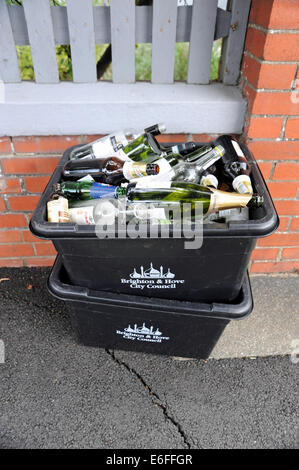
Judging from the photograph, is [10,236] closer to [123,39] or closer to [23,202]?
[23,202]

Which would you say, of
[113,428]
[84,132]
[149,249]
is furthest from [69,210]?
[113,428]

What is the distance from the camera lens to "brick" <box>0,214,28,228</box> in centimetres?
207

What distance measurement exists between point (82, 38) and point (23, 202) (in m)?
0.91

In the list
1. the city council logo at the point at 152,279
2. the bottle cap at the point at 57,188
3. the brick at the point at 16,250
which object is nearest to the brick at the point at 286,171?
the city council logo at the point at 152,279

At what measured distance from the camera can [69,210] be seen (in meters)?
1.31

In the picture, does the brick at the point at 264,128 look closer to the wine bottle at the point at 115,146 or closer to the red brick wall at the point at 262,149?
the red brick wall at the point at 262,149

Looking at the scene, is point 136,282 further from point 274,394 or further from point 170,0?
point 170,0

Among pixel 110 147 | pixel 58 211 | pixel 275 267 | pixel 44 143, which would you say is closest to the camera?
pixel 58 211

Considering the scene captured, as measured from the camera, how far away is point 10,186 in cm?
196

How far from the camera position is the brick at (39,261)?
2270 millimetres

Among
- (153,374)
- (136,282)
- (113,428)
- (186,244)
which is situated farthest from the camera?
(153,374)

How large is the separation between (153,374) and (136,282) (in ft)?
1.94

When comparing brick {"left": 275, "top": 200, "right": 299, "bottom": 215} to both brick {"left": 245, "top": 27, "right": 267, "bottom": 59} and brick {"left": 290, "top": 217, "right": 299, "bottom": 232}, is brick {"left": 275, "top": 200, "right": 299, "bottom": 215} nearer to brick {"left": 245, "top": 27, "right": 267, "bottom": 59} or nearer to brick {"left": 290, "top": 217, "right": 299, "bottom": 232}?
brick {"left": 290, "top": 217, "right": 299, "bottom": 232}

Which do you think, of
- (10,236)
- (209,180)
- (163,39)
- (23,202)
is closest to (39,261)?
(10,236)
